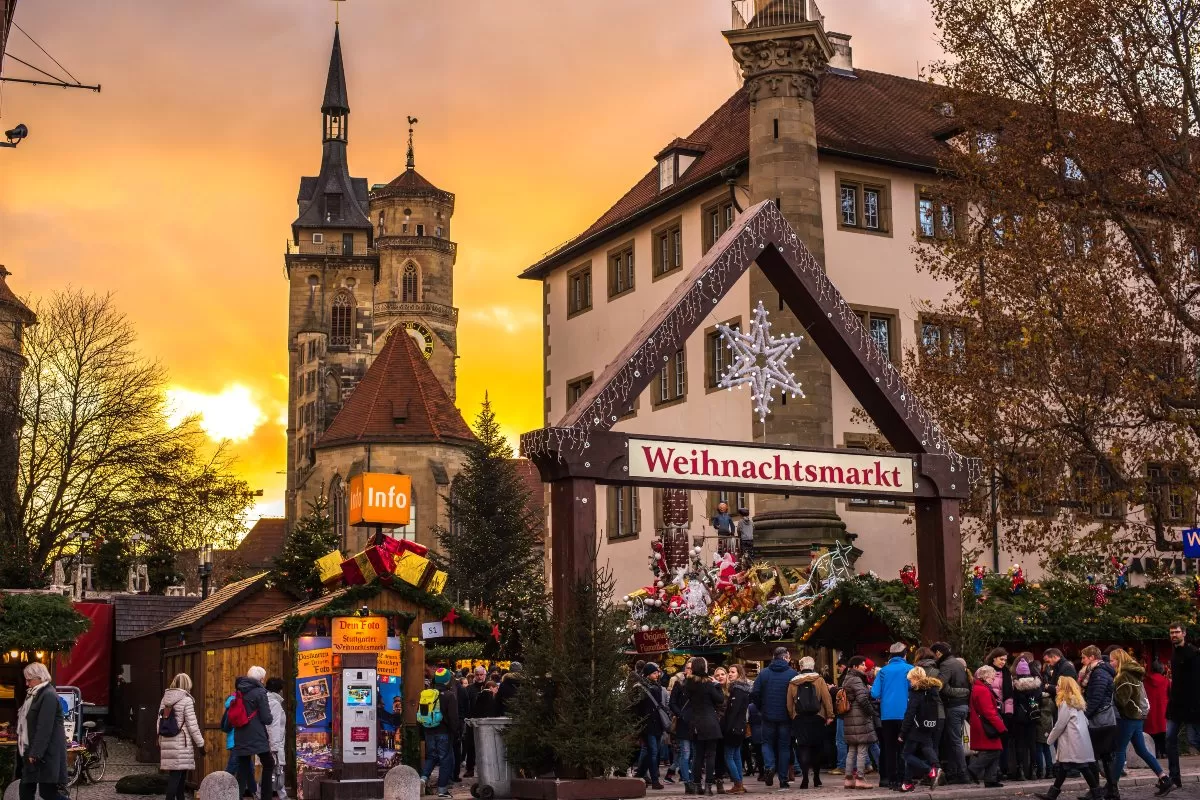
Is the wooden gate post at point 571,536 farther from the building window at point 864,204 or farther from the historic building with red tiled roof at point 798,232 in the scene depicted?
the building window at point 864,204

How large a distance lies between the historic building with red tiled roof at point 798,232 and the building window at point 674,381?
0.21ft

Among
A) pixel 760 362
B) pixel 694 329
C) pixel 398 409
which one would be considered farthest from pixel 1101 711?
pixel 398 409

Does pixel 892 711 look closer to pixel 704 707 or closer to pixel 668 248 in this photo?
pixel 704 707

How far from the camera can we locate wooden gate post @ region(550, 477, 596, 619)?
52.4 feet

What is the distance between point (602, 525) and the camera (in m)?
48.1

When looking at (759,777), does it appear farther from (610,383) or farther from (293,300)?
(293,300)

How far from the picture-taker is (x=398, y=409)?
82.6m

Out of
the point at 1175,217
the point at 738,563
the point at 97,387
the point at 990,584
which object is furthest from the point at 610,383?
the point at 97,387

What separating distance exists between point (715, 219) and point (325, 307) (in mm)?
77173

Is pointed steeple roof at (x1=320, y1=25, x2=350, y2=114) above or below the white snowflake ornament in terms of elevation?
above

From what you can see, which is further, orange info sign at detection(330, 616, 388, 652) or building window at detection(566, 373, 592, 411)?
building window at detection(566, 373, 592, 411)

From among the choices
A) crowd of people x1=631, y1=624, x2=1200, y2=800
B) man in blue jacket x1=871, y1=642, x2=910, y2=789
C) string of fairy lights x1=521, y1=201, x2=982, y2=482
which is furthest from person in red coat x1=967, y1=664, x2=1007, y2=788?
string of fairy lights x1=521, y1=201, x2=982, y2=482

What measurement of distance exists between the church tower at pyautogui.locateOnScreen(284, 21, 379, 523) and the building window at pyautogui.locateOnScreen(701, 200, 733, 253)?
6933 cm

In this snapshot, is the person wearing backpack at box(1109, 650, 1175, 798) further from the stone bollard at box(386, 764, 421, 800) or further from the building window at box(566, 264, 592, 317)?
the building window at box(566, 264, 592, 317)
